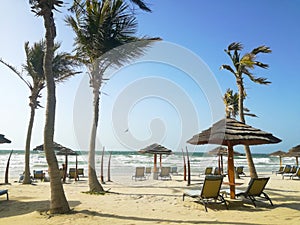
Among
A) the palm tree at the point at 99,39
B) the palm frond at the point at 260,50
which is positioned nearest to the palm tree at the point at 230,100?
the palm frond at the point at 260,50

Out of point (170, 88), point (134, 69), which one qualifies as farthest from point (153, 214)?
point (170, 88)

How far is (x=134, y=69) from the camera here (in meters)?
13.3

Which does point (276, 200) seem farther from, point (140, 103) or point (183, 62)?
point (140, 103)

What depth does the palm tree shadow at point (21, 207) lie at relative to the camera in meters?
6.61

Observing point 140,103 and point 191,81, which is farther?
point 140,103

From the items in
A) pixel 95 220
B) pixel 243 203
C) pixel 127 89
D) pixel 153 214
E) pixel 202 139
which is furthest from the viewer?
pixel 127 89

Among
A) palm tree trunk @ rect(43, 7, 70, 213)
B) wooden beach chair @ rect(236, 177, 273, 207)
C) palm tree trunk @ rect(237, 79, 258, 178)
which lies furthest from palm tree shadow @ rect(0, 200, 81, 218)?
palm tree trunk @ rect(237, 79, 258, 178)

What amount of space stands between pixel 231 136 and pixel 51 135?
459 centimetres

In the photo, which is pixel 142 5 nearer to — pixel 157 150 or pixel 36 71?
pixel 36 71

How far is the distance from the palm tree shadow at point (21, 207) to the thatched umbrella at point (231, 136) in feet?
13.2

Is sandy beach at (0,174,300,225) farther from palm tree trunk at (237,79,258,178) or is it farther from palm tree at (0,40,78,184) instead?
palm tree at (0,40,78,184)

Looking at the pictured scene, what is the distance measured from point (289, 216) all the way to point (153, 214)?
297cm

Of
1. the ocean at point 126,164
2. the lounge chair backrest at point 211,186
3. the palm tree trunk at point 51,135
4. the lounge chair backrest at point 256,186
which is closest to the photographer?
the palm tree trunk at point 51,135

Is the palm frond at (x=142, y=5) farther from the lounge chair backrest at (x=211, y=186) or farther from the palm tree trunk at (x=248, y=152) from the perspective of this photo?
the palm tree trunk at (x=248, y=152)
